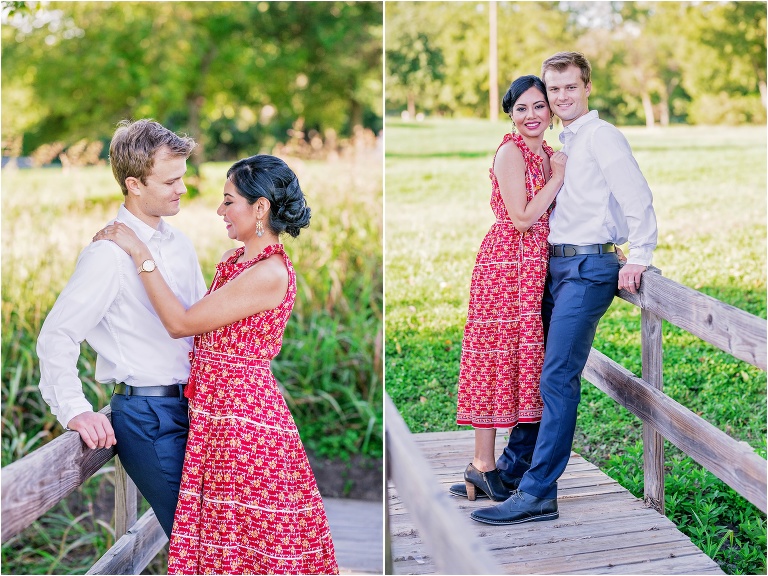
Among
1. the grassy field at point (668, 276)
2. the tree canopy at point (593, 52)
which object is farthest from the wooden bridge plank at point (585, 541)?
the tree canopy at point (593, 52)

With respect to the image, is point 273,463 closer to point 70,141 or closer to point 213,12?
point 213,12

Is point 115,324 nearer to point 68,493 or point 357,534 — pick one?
point 68,493

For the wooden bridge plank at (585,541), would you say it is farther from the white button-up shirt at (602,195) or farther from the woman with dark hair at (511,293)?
the white button-up shirt at (602,195)

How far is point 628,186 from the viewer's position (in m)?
3.23

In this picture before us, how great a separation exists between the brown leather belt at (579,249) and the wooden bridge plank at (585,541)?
3.39 ft

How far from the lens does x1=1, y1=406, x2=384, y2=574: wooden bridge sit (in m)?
2.13

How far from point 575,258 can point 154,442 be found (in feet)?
5.52

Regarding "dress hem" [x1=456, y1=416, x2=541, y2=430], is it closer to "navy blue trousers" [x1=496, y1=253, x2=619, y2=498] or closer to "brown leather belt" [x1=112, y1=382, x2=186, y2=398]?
"navy blue trousers" [x1=496, y1=253, x2=619, y2=498]

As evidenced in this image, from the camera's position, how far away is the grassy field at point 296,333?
521 cm

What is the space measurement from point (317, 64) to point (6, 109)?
6742 mm

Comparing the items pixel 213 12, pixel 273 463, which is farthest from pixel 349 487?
pixel 213 12

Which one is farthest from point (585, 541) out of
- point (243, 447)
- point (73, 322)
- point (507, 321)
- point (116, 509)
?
point (73, 322)

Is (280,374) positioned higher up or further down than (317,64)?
further down

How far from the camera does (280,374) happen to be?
20.8 feet
